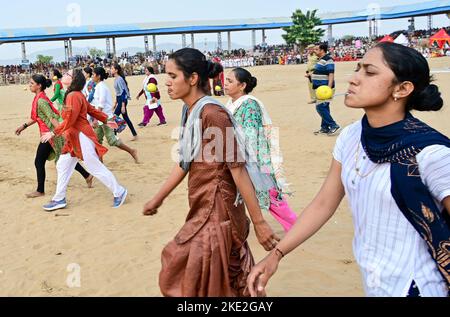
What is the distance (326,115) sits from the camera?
955 centimetres

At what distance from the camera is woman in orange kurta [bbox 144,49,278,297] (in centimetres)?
247

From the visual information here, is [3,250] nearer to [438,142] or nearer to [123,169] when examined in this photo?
[123,169]

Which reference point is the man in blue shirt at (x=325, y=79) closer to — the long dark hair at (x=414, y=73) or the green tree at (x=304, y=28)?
the long dark hair at (x=414, y=73)

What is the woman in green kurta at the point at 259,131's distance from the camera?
173 inches

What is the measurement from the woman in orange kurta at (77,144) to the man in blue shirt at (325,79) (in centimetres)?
489

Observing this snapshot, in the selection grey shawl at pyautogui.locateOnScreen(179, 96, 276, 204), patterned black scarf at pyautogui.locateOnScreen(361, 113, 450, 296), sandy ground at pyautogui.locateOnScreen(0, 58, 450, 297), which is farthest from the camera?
sandy ground at pyautogui.locateOnScreen(0, 58, 450, 297)

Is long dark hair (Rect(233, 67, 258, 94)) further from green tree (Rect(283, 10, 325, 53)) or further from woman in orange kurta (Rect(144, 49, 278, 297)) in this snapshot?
green tree (Rect(283, 10, 325, 53))

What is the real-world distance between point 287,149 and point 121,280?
5300 mm

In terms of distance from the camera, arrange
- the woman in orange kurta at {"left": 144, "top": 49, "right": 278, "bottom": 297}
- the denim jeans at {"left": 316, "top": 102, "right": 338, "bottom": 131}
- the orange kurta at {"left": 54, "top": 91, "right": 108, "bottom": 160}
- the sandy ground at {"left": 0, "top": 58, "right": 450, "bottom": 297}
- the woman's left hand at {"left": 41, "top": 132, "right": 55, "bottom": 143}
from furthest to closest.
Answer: the denim jeans at {"left": 316, "top": 102, "right": 338, "bottom": 131}
the woman's left hand at {"left": 41, "top": 132, "right": 55, "bottom": 143}
the orange kurta at {"left": 54, "top": 91, "right": 108, "bottom": 160}
the sandy ground at {"left": 0, "top": 58, "right": 450, "bottom": 297}
the woman in orange kurta at {"left": 144, "top": 49, "right": 278, "bottom": 297}

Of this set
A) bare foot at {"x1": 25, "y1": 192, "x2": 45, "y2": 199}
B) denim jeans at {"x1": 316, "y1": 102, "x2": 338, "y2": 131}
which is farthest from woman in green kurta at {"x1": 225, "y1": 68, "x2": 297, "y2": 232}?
denim jeans at {"x1": 316, "y1": 102, "x2": 338, "y2": 131}

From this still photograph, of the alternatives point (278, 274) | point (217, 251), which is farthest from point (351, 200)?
point (278, 274)

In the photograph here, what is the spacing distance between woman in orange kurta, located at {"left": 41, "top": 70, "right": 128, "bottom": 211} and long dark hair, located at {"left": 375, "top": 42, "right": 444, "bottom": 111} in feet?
14.4
